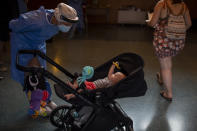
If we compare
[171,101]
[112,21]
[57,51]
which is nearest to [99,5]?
[112,21]

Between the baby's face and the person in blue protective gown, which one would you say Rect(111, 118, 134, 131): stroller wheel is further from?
the person in blue protective gown

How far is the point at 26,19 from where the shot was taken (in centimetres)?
183

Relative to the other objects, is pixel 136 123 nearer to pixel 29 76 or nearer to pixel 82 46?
pixel 29 76

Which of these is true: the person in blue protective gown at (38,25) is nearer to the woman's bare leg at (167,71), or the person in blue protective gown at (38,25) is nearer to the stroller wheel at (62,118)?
the stroller wheel at (62,118)

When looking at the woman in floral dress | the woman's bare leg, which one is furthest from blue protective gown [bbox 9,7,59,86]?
the woman's bare leg

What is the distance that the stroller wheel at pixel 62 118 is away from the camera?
2122mm

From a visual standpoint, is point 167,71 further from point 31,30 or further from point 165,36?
point 31,30

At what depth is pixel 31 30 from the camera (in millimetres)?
1892

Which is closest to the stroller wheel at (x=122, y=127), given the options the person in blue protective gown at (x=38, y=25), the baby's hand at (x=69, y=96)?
the baby's hand at (x=69, y=96)

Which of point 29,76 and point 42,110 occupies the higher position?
point 29,76

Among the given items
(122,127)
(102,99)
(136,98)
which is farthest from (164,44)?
(102,99)

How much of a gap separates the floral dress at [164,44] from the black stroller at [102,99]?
0.82 metres

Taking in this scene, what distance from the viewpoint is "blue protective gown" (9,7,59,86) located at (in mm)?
1832

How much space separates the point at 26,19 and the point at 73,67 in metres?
1.94
